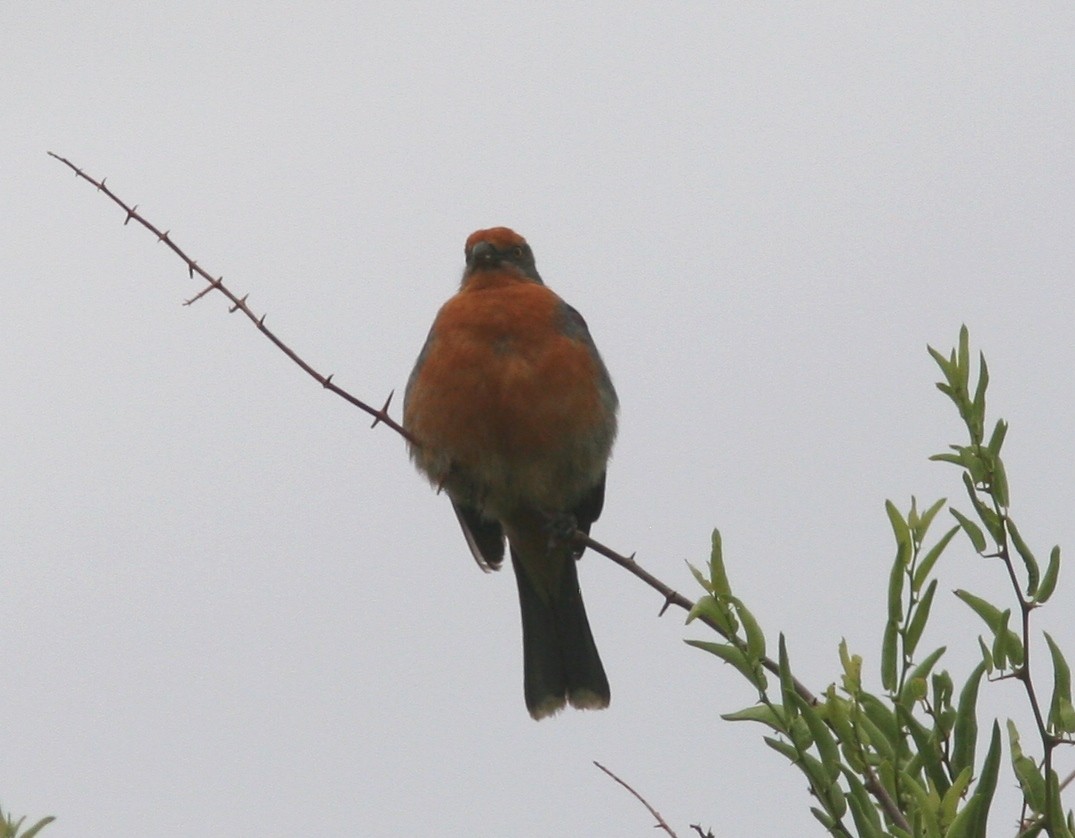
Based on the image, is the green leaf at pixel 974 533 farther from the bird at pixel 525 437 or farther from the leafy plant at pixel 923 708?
the bird at pixel 525 437

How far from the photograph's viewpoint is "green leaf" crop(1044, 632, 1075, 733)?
8.08ft

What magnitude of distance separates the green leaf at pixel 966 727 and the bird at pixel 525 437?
3715 mm

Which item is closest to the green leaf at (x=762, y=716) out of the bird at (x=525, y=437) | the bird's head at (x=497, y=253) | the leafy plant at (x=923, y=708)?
the leafy plant at (x=923, y=708)

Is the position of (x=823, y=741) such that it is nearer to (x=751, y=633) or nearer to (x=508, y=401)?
(x=751, y=633)

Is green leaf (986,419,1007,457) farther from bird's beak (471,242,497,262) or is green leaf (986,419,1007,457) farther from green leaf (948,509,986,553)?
bird's beak (471,242,497,262)

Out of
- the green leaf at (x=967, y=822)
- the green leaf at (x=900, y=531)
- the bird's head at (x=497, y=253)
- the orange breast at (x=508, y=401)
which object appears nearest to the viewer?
the green leaf at (x=967, y=822)

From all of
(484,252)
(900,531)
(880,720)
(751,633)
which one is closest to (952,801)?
(880,720)

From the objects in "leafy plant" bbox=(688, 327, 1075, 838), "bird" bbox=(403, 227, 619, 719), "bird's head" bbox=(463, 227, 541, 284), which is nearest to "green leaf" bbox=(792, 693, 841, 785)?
"leafy plant" bbox=(688, 327, 1075, 838)

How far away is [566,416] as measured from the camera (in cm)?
629

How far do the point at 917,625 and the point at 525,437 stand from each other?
11.7ft

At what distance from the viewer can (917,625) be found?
2744 millimetres

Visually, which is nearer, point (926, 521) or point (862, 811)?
A: point (862, 811)

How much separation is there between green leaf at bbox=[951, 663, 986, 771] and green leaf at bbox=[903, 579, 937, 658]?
0.57 feet

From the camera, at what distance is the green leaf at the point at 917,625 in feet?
8.96
